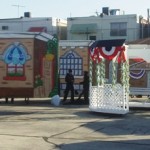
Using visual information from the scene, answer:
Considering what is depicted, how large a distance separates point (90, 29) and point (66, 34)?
4478 mm

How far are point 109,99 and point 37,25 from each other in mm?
41781

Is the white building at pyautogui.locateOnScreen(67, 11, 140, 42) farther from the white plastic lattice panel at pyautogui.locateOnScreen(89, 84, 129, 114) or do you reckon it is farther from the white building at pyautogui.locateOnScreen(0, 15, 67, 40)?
the white plastic lattice panel at pyautogui.locateOnScreen(89, 84, 129, 114)

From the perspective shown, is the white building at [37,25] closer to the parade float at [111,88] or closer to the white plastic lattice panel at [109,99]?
the parade float at [111,88]

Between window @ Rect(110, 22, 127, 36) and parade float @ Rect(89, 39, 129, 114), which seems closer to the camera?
parade float @ Rect(89, 39, 129, 114)

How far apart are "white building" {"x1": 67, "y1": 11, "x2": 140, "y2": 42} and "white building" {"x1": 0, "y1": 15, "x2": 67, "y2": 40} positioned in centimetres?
145

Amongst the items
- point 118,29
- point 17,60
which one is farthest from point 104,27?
point 17,60

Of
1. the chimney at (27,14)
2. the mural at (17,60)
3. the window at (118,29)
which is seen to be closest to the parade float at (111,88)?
the mural at (17,60)

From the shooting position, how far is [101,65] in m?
19.5

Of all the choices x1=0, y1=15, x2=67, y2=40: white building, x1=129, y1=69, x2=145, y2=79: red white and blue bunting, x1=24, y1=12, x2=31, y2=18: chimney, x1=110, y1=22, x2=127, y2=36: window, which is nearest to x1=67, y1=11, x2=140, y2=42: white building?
x1=110, y1=22, x2=127, y2=36: window

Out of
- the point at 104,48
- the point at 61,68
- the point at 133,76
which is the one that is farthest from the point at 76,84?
the point at 104,48

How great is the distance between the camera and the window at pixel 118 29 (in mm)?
57844

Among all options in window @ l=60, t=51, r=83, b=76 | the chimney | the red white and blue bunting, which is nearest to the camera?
the red white and blue bunting

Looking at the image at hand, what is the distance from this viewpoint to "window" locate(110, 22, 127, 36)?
57844 millimetres

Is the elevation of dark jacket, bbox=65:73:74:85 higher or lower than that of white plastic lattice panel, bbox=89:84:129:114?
higher
